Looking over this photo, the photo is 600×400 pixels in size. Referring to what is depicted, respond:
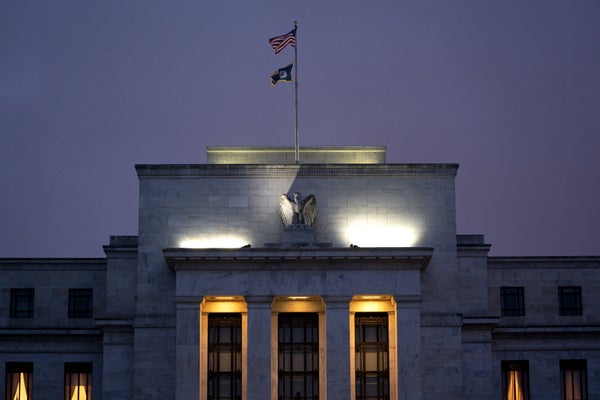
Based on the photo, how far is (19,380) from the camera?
219 ft

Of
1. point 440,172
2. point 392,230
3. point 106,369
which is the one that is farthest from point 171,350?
point 440,172

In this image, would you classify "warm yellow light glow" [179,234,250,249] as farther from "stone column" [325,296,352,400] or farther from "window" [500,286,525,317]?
"window" [500,286,525,317]

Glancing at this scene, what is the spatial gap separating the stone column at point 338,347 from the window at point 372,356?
2521 mm

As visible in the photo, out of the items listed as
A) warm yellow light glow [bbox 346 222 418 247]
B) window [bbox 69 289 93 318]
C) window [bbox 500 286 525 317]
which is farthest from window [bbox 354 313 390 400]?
window [bbox 69 289 93 318]

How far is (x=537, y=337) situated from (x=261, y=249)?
18.9 metres

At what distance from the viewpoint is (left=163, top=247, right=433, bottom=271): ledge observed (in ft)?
193

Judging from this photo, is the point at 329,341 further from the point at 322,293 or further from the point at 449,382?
the point at 449,382

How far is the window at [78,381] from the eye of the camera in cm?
6656

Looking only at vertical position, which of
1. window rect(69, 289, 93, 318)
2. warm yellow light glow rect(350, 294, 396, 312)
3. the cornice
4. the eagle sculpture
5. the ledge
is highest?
the cornice

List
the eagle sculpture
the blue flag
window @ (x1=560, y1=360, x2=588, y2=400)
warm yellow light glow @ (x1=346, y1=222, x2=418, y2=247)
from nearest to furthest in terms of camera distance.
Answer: the eagle sculpture, warm yellow light glow @ (x1=346, y1=222, x2=418, y2=247), the blue flag, window @ (x1=560, y1=360, x2=588, y2=400)

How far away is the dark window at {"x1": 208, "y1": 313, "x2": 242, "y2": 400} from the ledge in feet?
12.2

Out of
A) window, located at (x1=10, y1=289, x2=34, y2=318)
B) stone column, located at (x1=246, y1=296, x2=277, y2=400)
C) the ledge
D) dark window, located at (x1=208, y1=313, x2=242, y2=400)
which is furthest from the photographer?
window, located at (x1=10, y1=289, x2=34, y2=318)

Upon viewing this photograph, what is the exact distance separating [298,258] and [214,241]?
5722 millimetres

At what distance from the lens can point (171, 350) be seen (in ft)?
200
